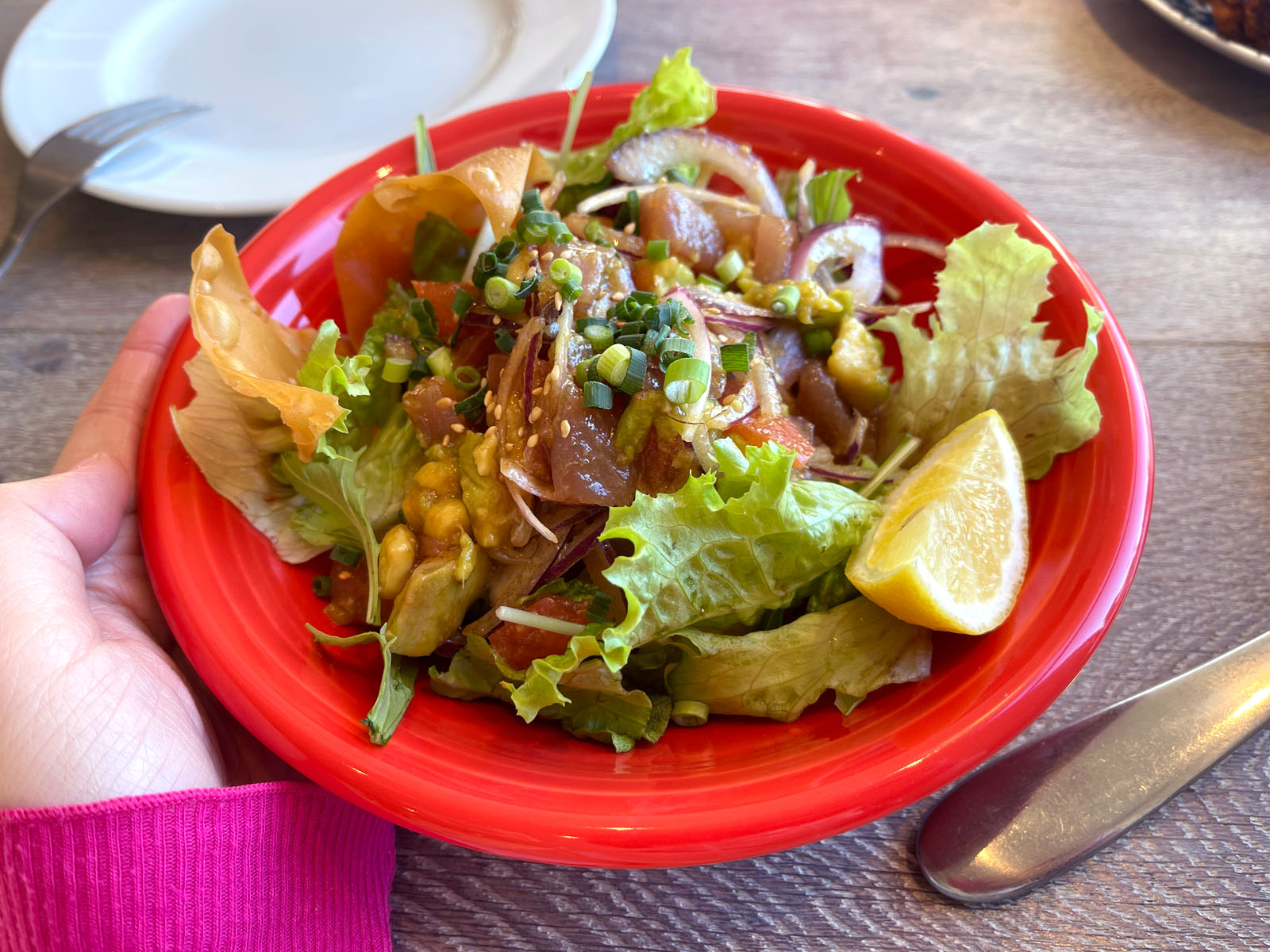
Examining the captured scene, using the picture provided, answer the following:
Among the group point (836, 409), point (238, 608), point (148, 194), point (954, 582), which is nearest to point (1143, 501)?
point (954, 582)

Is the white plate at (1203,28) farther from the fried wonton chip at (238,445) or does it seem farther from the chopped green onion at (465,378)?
the fried wonton chip at (238,445)

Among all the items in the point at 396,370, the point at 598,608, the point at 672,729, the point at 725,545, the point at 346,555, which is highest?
the point at 396,370

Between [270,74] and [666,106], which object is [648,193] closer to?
[666,106]

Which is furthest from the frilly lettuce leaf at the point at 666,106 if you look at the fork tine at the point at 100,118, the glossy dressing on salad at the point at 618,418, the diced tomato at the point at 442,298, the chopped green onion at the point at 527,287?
the fork tine at the point at 100,118

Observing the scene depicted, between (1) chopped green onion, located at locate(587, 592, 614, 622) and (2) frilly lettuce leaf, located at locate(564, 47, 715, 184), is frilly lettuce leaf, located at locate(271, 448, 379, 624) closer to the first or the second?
(1) chopped green onion, located at locate(587, 592, 614, 622)

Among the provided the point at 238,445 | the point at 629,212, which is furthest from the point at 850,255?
the point at 238,445
